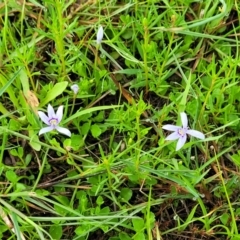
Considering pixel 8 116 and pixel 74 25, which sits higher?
pixel 74 25

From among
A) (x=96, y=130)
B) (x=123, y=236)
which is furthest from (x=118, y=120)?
(x=123, y=236)

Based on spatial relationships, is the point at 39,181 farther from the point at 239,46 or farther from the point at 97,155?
the point at 239,46

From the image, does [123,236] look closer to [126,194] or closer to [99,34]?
[126,194]

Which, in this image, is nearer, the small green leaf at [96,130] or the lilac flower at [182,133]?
the lilac flower at [182,133]

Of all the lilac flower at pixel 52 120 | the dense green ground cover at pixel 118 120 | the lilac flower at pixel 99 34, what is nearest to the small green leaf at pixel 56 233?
the dense green ground cover at pixel 118 120

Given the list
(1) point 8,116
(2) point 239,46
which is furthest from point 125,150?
(2) point 239,46

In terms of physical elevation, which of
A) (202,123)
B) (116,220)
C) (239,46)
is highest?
(239,46)

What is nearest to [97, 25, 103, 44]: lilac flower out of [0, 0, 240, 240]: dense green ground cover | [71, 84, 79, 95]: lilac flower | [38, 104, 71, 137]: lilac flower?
[0, 0, 240, 240]: dense green ground cover

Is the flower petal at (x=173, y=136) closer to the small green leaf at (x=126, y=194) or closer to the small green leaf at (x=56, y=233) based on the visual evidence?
the small green leaf at (x=126, y=194)
